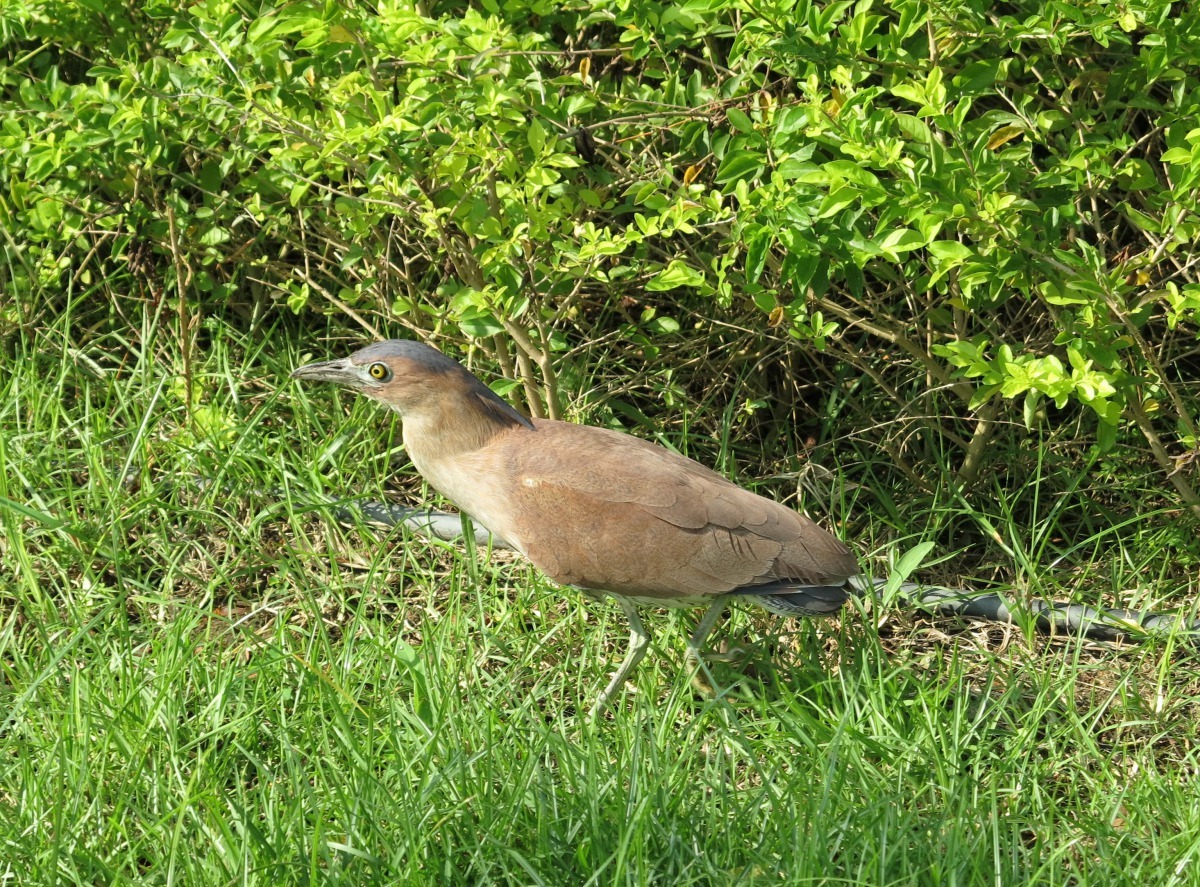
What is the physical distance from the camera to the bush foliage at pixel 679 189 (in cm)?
405

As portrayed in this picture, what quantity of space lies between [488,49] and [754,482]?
1929 millimetres

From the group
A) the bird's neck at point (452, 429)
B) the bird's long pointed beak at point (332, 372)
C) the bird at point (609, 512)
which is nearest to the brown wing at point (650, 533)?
the bird at point (609, 512)

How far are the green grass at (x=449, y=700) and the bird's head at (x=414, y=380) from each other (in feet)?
1.86

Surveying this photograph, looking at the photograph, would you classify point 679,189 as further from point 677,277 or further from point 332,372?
point 332,372

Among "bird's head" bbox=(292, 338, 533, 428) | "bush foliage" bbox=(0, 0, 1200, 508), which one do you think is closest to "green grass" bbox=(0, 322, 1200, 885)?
"bush foliage" bbox=(0, 0, 1200, 508)

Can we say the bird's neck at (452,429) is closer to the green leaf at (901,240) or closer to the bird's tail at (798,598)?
the bird's tail at (798,598)

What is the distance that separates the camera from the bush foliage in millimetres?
4047

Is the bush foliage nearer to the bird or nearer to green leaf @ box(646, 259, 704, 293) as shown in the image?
green leaf @ box(646, 259, 704, 293)

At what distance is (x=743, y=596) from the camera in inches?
162

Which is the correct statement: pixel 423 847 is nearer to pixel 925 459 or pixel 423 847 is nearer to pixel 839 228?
pixel 839 228

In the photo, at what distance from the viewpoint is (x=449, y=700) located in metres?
3.94

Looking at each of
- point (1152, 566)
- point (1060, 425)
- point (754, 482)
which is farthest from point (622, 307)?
point (1152, 566)

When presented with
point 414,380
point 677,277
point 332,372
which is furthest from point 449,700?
point 677,277

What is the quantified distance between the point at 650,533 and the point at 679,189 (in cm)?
123
